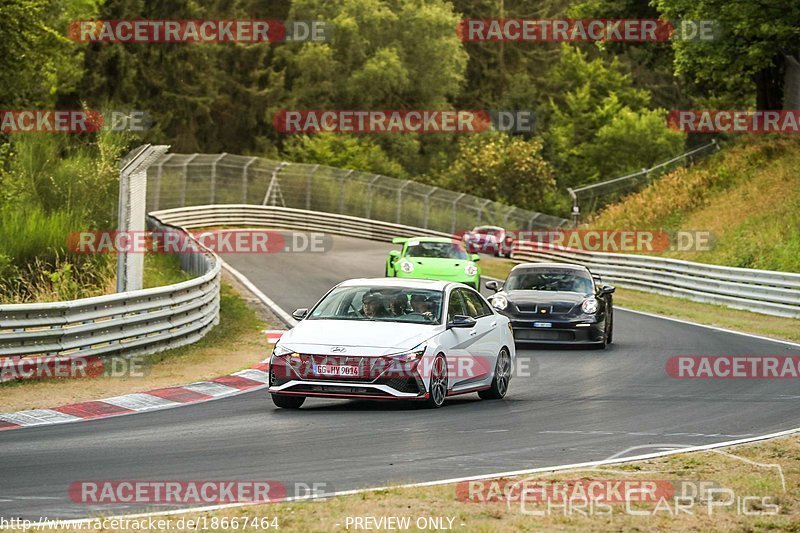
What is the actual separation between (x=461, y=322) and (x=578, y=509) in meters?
5.98

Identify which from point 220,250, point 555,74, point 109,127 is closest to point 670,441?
point 109,127

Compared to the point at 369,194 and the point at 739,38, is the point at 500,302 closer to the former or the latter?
the point at 739,38

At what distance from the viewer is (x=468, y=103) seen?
10300 cm

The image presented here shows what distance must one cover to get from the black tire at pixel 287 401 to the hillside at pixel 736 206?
2421cm

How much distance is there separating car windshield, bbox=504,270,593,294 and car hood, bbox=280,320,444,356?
334 inches

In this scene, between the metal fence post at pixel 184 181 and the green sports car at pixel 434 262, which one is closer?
the green sports car at pixel 434 262

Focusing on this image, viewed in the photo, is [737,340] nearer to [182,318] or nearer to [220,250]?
[182,318]

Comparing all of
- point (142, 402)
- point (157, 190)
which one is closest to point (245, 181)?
point (157, 190)

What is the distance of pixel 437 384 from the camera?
14.1m

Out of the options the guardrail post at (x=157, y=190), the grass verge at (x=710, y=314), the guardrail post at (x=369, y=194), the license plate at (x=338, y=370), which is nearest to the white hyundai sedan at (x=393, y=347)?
the license plate at (x=338, y=370)

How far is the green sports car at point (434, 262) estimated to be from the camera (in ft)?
96.5

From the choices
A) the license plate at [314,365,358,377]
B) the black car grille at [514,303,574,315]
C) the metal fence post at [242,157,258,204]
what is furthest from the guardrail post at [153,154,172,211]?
the license plate at [314,365,358,377]

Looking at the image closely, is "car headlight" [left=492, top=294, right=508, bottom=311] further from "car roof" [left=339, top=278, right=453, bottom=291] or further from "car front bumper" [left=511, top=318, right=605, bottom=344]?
"car roof" [left=339, top=278, right=453, bottom=291]

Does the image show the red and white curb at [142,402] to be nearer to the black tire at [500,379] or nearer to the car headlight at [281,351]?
the car headlight at [281,351]
